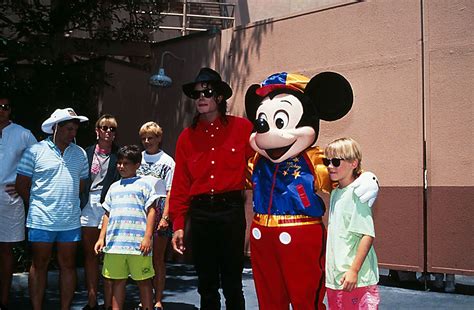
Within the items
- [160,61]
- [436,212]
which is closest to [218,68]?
[160,61]

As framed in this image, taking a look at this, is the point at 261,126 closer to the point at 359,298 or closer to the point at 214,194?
the point at 214,194

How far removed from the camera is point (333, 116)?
397 centimetres

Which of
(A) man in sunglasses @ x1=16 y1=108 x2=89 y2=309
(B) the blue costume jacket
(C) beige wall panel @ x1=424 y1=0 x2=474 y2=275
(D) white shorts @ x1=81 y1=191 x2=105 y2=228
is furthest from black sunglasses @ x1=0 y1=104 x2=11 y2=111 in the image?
(C) beige wall panel @ x1=424 y1=0 x2=474 y2=275

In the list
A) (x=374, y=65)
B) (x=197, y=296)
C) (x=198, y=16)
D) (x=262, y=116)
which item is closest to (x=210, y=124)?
(x=262, y=116)

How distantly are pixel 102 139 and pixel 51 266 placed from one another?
3176 mm

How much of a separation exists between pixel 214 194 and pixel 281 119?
65cm

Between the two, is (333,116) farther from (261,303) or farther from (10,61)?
(10,61)

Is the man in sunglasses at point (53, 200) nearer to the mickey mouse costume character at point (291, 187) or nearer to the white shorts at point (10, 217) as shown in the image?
the white shorts at point (10, 217)

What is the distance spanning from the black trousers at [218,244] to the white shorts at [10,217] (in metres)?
1.73

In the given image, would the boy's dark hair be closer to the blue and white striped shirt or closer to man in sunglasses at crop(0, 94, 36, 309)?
the blue and white striped shirt

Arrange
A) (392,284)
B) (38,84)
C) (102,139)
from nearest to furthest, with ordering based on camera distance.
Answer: (102,139)
(392,284)
(38,84)

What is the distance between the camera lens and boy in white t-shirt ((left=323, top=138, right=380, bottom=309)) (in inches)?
135

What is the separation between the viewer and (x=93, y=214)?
5.19 meters

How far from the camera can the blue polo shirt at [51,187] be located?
15.6 feet
